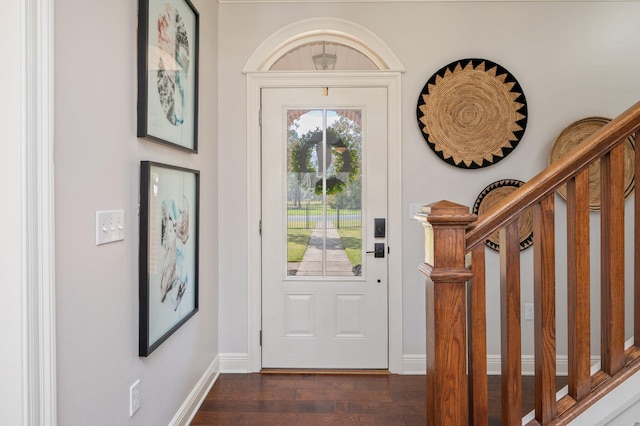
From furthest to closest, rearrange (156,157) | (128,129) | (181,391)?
1. (181,391)
2. (156,157)
3. (128,129)

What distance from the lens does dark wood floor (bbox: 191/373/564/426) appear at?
2.28 m

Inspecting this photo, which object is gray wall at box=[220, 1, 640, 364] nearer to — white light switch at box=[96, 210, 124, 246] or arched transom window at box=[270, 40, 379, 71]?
arched transom window at box=[270, 40, 379, 71]

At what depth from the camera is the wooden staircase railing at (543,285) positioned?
42.6 inches

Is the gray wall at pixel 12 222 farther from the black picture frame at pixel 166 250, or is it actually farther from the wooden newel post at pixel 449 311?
the wooden newel post at pixel 449 311

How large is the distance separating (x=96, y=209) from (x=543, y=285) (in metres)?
1.41

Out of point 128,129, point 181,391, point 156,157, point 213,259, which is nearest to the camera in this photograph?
point 128,129

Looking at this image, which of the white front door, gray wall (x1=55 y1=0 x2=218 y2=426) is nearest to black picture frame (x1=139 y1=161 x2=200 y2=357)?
gray wall (x1=55 y1=0 x2=218 y2=426)

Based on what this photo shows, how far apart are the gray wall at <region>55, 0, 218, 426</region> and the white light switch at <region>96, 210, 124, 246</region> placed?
0.08ft

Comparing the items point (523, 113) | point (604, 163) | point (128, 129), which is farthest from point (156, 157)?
point (523, 113)

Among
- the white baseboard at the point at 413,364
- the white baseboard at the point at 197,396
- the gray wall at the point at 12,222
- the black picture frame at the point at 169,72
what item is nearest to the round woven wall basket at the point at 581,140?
the white baseboard at the point at 413,364

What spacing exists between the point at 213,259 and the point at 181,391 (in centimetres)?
89

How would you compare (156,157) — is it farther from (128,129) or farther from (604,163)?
(604,163)

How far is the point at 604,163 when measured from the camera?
3.62 ft

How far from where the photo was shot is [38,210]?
1.08m
